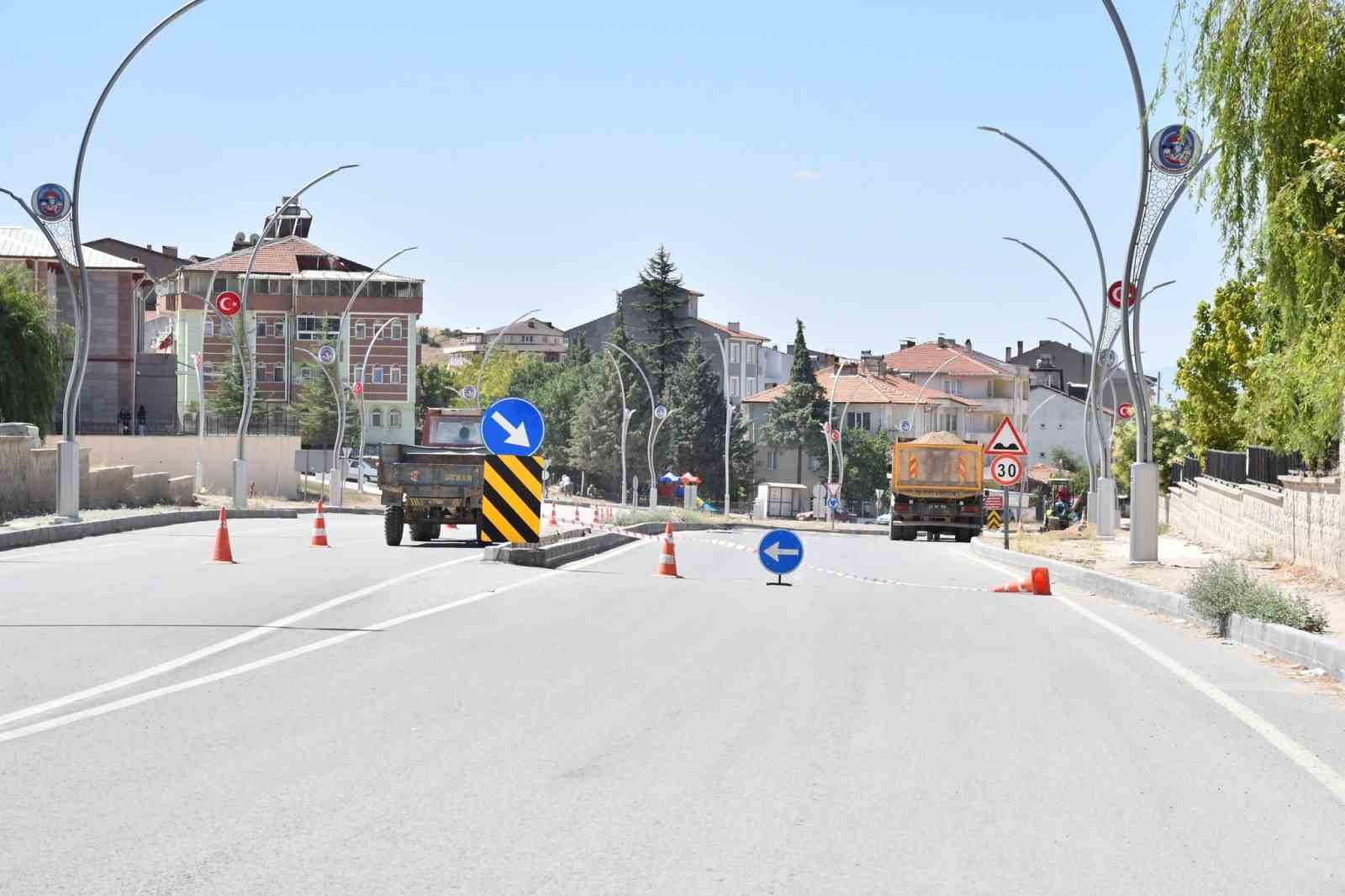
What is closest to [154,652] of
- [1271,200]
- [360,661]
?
[360,661]

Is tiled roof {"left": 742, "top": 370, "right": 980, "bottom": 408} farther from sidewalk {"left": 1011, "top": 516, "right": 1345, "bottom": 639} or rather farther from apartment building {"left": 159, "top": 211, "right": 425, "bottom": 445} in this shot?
sidewalk {"left": 1011, "top": 516, "right": 1345, "bottom": 639}

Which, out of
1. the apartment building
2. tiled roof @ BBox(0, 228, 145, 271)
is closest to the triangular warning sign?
tiled roof @ BBox(0, 228, 145, 271)

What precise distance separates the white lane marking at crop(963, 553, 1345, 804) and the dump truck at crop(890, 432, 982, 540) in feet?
116

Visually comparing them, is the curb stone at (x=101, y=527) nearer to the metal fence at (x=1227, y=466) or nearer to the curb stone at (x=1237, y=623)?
the curb stone at (x=1237, y=623)

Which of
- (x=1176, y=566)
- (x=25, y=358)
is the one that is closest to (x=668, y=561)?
(x=1176, y=566)

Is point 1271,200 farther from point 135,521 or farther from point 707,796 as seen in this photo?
point 135,521

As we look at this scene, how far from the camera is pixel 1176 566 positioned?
26.5 metres

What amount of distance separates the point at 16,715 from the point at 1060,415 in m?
148

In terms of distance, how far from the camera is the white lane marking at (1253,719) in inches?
332

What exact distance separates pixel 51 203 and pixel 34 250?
2241 inches

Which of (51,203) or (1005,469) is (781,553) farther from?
(51,203)

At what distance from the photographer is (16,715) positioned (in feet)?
29.6

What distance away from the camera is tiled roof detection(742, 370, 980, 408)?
13912 centimetres

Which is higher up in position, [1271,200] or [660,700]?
[1271,200]
